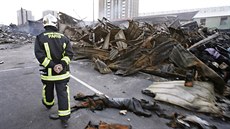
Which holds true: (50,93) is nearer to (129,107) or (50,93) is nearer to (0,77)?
(129,107)

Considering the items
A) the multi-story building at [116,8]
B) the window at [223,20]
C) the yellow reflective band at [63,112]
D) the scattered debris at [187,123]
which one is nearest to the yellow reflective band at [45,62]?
the yellow reflective band at [63,112]

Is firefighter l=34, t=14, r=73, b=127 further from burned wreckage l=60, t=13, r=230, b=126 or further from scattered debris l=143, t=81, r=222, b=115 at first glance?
scattered debris l=143, t=81, r=222, b=115

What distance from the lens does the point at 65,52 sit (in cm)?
282

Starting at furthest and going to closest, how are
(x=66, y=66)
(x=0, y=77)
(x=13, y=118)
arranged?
(x=0, y=77) < (x=13, y=118) < (x=66, y=66)

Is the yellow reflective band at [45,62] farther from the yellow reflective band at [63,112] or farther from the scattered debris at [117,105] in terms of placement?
the scattered debris at [117,105]

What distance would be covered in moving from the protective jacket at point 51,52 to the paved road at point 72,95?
0.76 m

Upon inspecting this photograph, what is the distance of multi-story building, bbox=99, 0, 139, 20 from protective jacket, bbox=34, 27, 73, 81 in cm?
3391

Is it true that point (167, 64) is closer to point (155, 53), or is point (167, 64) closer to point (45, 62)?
point (155, 53)

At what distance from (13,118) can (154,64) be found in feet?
13.9

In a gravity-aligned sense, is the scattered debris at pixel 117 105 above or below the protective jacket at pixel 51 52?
Answer: below

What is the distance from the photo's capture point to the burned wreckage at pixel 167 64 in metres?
3.50

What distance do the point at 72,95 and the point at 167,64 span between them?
308 cm

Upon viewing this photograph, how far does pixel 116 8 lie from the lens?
3747cm

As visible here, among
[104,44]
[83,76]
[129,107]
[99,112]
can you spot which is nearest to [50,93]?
[99,112]
